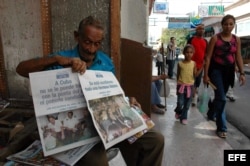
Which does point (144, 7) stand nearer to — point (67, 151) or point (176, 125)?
point (176, 125)

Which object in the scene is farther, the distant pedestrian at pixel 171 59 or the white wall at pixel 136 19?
the distant pedestrian at pixel 171 59

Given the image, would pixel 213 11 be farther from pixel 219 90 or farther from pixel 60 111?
pixel 60 111

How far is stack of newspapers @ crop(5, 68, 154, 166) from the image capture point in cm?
170

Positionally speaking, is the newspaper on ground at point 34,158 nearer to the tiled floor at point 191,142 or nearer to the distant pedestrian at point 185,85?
the tiled floor at point 191,142

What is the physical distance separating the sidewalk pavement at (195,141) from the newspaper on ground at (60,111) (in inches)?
67.8

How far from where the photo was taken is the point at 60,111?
1725 millimetres

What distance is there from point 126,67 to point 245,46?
18.9 meters

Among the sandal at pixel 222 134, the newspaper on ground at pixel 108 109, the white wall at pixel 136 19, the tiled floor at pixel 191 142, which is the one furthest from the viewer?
the white wall at pixel 136 19

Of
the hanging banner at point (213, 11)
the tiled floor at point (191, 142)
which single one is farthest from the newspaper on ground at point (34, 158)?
the hanging banner at point (213, 11)

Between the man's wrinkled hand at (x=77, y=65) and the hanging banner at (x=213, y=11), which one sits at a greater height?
the hanging banner at (x=213, y=11)

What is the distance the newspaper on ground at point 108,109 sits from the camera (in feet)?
5.87

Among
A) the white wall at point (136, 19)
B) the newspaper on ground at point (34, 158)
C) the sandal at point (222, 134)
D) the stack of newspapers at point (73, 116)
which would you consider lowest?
the sandal at point (222, 134)

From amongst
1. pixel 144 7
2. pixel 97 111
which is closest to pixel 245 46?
pixel 144 7

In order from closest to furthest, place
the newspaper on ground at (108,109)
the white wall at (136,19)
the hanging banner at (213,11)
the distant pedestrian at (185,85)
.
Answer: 1. the newspaper on ground at (108,109)
2. the white wall at (136,19)
3. the distant pedestrian at (185,85)
4. the hanging banner at (213,11)
